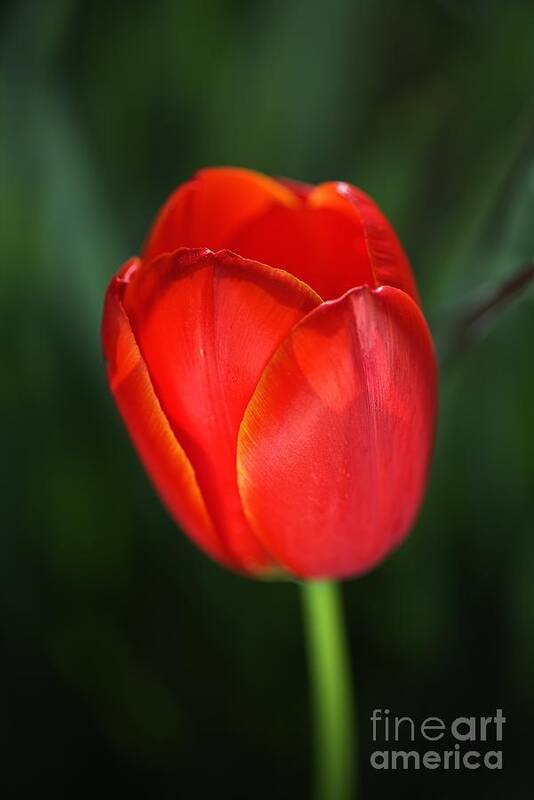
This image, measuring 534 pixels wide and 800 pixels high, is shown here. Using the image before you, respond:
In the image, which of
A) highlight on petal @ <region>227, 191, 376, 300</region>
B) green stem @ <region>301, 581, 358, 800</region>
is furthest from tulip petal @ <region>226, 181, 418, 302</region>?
green stem @ <region>301, 581, 358, 800</region>

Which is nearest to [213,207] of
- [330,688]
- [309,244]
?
[309,244]

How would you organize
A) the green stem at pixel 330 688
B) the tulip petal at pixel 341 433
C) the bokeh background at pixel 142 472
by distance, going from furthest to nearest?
1. the bokeh background at pixel 142 472
2. the green stem at pixel 330 688
3. the tulip petal at pixel 341 433

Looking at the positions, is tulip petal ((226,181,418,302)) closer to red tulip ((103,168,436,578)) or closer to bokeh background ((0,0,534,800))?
red tulip ((103,168,436,578))

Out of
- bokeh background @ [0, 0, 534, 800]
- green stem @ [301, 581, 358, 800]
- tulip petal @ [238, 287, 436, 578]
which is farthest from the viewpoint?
bokeh background @ [0, 0, 534, 800]

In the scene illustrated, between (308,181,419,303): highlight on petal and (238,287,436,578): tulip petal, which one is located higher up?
(308,181,419,303): highlight on petal

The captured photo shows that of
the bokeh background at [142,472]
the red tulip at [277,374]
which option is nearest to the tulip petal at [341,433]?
the red tulip at [277,374]

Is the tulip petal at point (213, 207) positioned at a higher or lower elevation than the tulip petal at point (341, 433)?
higher

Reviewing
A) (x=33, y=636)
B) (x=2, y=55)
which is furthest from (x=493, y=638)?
(x=2, y=55)

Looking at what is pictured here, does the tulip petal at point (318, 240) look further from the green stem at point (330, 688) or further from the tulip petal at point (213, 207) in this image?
the green stem at point (330, 688)
